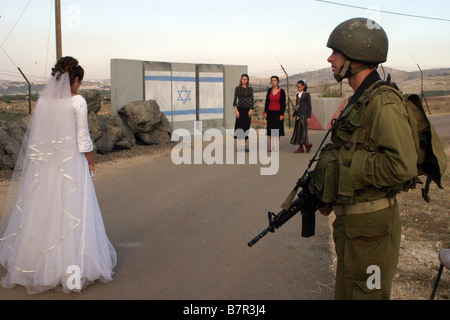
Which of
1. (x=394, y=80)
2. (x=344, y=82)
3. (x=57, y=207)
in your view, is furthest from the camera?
(x=394, y=80)

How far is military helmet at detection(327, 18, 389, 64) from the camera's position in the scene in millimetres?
2926

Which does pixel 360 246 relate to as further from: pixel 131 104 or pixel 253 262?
pixel 131 104

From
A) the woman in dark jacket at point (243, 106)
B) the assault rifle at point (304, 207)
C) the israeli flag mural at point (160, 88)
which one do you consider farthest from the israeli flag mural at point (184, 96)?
the assault rifle at point (304, 207)

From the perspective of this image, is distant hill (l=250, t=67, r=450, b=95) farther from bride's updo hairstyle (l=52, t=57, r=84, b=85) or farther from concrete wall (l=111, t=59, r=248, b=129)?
bride's updo hairstyle (l=52, t=57, r=84, b=85)

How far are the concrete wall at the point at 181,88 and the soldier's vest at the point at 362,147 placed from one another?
12.2m

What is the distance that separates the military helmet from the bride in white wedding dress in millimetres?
2645

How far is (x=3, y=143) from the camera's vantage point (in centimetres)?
975

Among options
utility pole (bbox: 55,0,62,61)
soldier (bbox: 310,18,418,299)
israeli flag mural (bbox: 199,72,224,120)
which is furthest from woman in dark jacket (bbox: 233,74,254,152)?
soldier (bbox: 310,18,418,299)

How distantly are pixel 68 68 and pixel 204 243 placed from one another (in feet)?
8.34

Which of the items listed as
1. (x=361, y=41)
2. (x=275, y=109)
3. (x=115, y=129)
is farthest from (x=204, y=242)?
(x=115, y=129)

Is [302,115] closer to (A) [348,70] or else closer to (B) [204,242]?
(B) [204,242]

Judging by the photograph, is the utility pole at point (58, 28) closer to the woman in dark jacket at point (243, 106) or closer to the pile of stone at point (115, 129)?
the pile of stone at point (115, 129)

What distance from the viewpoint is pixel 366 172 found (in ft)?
8.66

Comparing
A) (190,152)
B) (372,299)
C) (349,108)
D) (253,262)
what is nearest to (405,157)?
(349,108)
